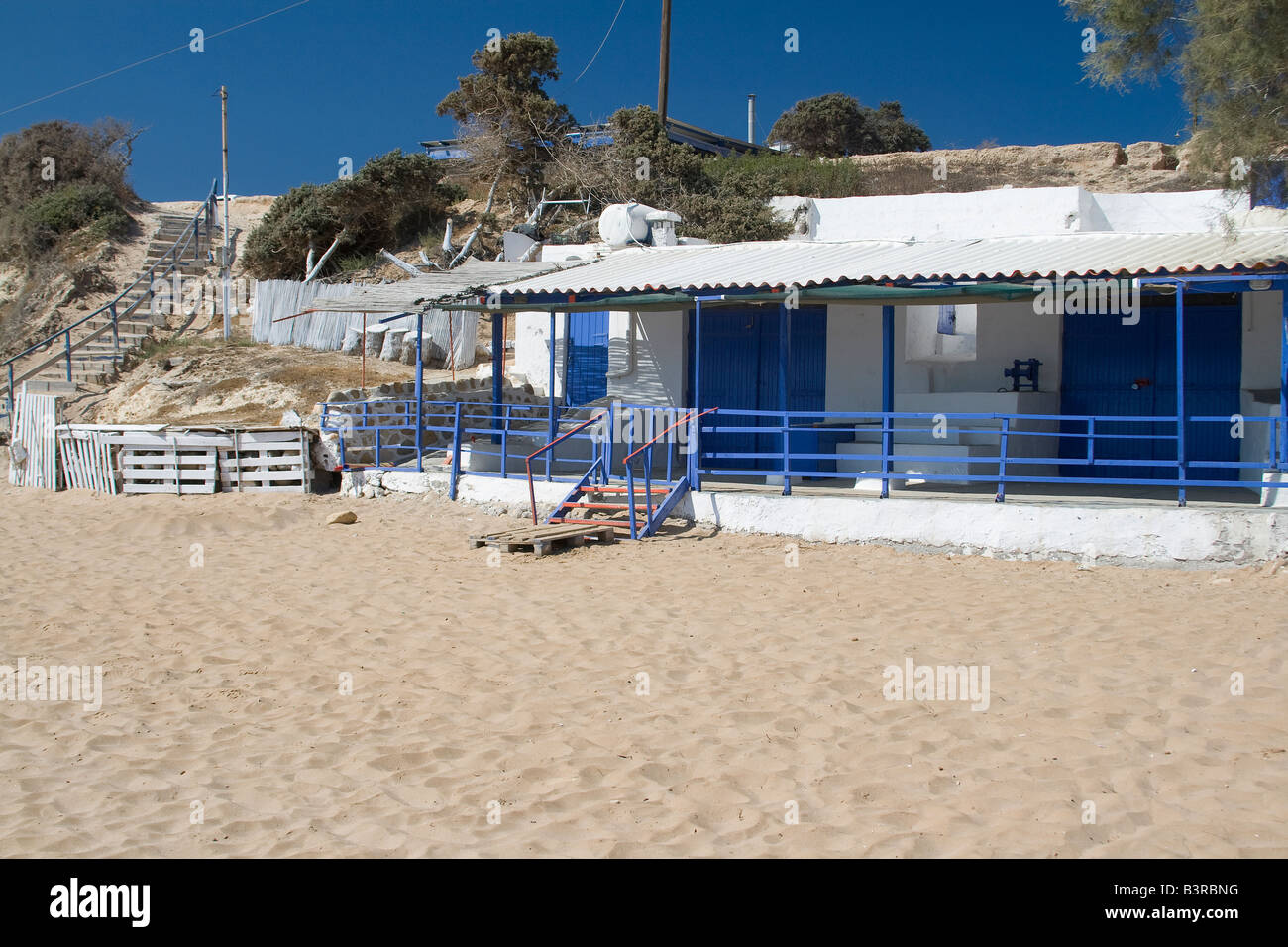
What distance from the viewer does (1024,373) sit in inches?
523

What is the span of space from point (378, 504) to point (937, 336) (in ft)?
25.7

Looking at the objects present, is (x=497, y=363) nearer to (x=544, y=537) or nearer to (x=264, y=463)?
Result: (x=264, y=463)

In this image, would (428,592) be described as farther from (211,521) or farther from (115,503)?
(115,503)

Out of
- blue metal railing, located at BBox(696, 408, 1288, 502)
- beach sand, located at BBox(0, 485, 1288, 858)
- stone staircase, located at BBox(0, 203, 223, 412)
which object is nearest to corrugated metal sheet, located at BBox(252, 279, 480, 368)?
stone staircase, located at BBox(0, 203, 223, 412)

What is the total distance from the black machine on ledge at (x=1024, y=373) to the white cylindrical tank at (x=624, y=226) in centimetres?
662

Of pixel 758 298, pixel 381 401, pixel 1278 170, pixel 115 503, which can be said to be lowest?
pixel 115 503

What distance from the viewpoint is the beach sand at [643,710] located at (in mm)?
4941

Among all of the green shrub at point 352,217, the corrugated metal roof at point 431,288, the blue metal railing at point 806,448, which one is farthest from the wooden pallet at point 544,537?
the green shrub at point 352,217

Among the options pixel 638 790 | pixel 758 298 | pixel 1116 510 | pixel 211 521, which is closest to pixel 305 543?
pixel 211 521

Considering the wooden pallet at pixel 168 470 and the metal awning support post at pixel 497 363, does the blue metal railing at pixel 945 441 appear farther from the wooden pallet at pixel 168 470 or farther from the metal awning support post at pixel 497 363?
the wooden pallet at pixel 168 470

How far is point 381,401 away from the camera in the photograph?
15.5m

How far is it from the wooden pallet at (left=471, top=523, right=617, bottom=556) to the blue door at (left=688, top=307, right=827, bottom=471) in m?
3.13

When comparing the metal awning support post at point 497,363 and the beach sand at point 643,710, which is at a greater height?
the metal awning support post at point 497,363

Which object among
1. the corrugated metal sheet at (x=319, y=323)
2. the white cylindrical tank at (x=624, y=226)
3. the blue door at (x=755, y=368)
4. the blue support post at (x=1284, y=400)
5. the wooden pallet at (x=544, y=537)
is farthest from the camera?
the corrugated metal sheet at (x=319, y=323)
